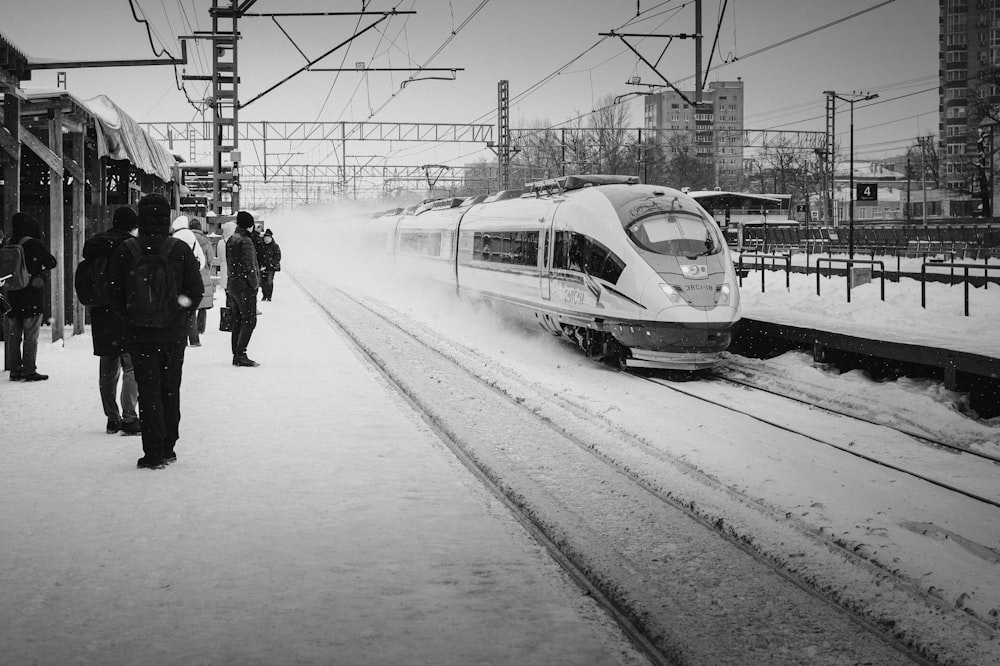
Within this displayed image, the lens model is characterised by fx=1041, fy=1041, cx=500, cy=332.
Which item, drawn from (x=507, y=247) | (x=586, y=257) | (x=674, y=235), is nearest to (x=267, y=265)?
(x=507, y=247)

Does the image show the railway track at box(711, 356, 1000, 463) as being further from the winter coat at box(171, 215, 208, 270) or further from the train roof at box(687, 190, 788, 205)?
the train roof at box(687, 190, 788, 205)

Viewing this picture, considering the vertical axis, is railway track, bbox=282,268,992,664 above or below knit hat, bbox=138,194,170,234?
below

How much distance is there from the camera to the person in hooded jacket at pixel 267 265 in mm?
22391

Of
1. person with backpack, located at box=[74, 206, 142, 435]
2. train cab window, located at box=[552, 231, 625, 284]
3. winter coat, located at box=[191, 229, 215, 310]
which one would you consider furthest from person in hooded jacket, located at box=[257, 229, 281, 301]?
person with backpack, located at box=[74, 206, 142, 435]

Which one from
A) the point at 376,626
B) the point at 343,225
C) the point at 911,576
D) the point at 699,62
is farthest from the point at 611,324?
the point at 343,225

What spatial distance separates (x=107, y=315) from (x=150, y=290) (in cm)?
110

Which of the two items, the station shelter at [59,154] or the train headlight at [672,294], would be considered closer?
the train headlight at [672,294]

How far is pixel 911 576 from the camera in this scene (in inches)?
219

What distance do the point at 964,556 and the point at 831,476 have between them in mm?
1965

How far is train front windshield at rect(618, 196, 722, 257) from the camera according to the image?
1388 cm

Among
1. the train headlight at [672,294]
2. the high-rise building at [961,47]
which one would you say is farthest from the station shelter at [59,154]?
the high-rise building at [961,47]

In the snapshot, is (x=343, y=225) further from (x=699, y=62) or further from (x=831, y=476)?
(x=831, y=476)

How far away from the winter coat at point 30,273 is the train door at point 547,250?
723cm

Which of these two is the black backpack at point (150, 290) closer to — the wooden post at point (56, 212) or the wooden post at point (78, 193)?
the wooden post at point (56, 212)
